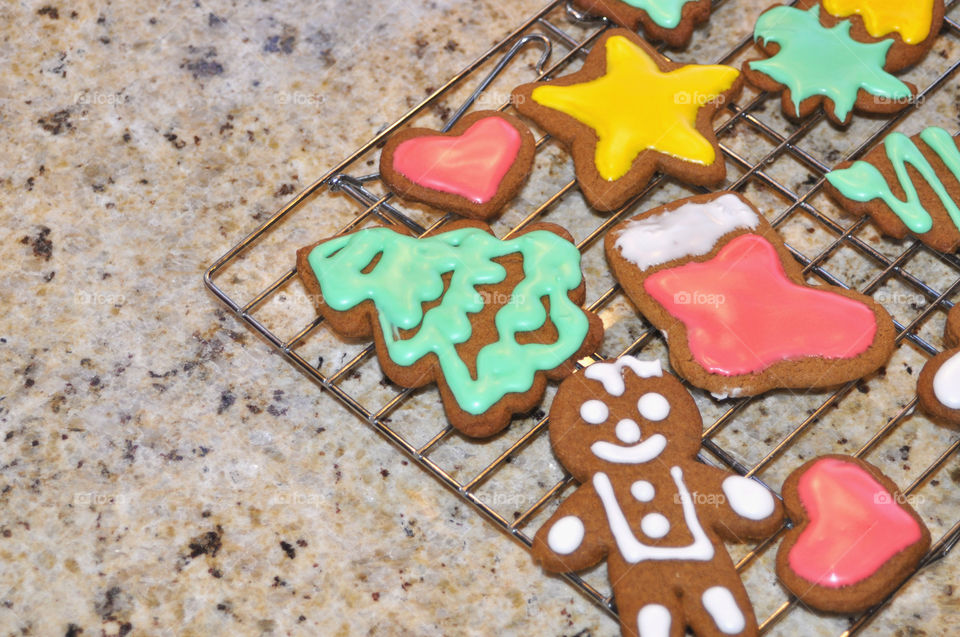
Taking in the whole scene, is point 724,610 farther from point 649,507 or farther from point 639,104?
point 639,104

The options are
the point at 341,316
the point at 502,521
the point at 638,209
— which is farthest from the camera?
the point at 638,209

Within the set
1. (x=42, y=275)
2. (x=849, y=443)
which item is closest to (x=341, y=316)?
(x=42, y=275)

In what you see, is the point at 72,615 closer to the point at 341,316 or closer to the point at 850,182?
the point at 341,316

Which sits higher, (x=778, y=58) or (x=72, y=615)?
(x=778, y=58)

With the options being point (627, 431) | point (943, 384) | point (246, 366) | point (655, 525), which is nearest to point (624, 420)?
point (627, 431)

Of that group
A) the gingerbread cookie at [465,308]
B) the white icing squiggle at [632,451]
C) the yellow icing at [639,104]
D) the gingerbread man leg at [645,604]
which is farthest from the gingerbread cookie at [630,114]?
the gingerbread man leg at [645,604]

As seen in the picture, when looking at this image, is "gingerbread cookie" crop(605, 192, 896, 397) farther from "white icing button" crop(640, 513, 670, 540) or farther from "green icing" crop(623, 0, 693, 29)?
"green icing" crop(623, 0, 693, 29)
